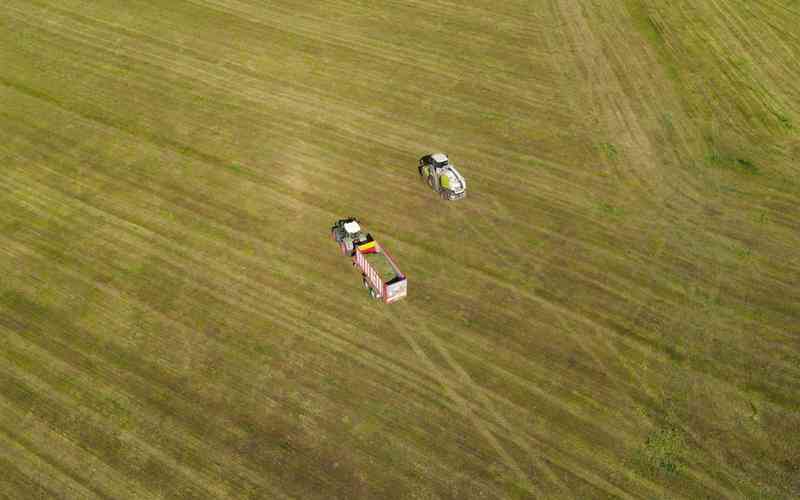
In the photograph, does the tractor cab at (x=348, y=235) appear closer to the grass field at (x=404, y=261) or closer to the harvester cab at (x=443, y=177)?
the grass field at (x=404, y=261)

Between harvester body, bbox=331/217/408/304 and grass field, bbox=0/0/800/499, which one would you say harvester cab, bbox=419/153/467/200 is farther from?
harvester body, bbox=331/217/408/304

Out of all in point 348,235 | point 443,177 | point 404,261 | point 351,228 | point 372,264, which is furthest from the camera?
point 443,177

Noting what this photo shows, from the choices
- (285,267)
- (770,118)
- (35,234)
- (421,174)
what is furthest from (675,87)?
(35,234)

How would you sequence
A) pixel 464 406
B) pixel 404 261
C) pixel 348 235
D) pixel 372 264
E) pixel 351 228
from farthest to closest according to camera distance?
pixel 404 261
pixel 348 235
pixel 351 228
pixel 372 264
pixel 464 406

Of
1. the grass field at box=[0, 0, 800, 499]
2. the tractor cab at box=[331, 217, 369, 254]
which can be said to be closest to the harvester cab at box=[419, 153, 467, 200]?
the grass field at box=[0, 0, 800, 499]

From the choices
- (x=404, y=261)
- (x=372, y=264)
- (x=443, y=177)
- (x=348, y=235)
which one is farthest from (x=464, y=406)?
(x=443, y=177)

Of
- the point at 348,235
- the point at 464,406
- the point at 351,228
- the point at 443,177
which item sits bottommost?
the point at 464,406

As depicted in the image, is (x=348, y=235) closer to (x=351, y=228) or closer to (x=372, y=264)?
(x=351, y=228)
